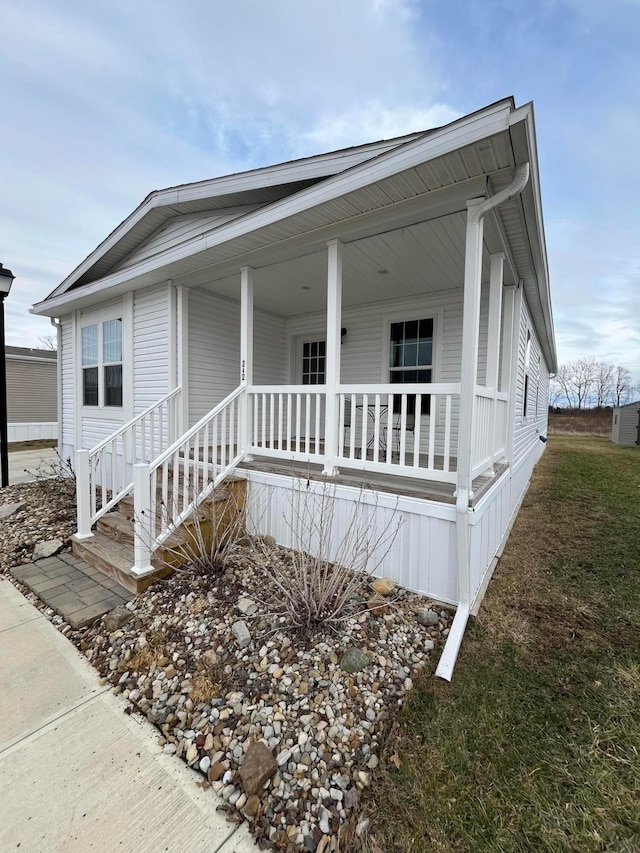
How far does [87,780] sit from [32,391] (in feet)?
57.6

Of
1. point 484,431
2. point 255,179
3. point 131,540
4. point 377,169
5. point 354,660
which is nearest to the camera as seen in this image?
point 354,660

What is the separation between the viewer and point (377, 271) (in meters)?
4.74

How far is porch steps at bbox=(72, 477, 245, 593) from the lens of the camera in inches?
129

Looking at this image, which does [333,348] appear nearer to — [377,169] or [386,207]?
[386,207]

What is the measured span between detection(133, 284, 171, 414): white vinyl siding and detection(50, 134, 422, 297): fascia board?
3.62 feet

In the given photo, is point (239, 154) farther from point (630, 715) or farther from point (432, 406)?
point (630, 715)

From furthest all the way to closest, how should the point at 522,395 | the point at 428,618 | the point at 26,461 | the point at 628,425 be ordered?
the point at 628,425 → the point at 26,461 → the point at 522,395 → the point at 428,618

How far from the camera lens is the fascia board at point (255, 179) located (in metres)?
3.69

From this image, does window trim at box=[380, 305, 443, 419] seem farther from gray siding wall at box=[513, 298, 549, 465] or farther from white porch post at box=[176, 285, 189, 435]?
white porch post at box=[176, 285, 189, 435]

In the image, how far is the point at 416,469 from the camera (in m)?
3.23

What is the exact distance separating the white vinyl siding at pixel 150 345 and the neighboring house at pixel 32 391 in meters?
11.1

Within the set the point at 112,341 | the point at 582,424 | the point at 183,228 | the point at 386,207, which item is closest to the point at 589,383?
the point at 582,424

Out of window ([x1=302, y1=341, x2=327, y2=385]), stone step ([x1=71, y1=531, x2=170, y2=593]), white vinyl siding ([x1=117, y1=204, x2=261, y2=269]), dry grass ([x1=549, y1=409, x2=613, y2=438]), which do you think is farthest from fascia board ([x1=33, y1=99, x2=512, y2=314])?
dry grass ([x1=549, y1=409, x2=613, y2=438])

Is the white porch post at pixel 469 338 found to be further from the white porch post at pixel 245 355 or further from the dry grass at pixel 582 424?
the dry grass at pixel 582 424
